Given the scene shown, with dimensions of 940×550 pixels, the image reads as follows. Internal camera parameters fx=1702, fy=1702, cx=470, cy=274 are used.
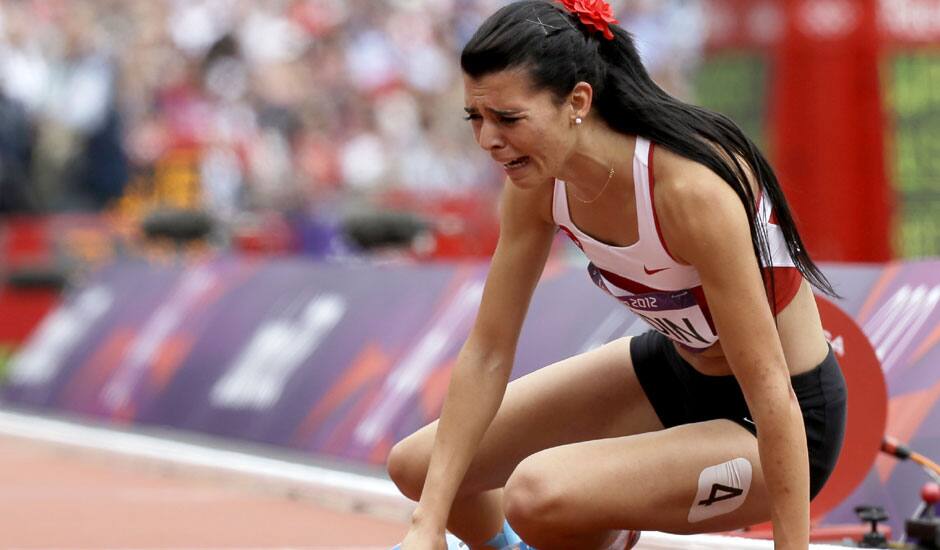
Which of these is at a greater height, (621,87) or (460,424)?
(621,87)

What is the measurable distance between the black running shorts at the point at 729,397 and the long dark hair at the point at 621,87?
0.86 ft

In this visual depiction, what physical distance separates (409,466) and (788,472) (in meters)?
1.08

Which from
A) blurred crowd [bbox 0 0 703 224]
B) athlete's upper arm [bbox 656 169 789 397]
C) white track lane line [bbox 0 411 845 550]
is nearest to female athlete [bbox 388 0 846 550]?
athlete's upper arm [bbox 656 169 789 397]

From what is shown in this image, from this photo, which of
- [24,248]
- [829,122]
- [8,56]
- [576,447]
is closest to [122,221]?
[24,248]

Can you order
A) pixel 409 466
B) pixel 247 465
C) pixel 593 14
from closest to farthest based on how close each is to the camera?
1. pixel 593 14
2. pixel 409 466
3. pixel 247 465

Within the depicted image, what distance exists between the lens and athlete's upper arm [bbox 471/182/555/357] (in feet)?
13.5

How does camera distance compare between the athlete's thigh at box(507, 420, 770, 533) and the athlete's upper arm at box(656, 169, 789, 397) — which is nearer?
the athlete's upper arm at box(656, 169, 789, 397)

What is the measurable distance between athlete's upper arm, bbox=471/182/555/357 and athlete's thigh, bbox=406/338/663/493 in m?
0.20

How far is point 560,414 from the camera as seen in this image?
4.36 m

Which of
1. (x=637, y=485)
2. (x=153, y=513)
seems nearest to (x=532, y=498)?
(x=637, y=485)

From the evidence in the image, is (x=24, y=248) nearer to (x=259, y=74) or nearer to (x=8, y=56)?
(x=8, y=56)

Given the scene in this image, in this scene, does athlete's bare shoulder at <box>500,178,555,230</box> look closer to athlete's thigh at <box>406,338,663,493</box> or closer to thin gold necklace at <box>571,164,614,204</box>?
thin gold necklace at <box>571,164,614,204</box>

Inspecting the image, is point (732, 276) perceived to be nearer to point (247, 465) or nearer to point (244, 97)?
point (247, 465)

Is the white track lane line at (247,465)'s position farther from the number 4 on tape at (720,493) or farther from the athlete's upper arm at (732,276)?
the athlete's upper arm at (732,276)
